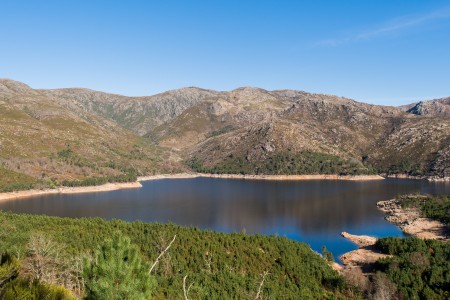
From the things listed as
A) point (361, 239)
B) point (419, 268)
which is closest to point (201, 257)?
point (419, 268)

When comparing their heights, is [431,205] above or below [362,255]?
above

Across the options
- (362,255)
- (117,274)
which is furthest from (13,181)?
(117,274)

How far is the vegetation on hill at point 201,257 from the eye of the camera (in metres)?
53.8

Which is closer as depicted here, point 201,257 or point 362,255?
point 201,257

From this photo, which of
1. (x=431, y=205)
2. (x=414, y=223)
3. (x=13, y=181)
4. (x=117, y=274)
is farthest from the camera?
(x=13, y=181)

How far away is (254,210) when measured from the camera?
15075 centimetres

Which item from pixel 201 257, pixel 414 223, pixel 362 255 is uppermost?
pixel 201 257

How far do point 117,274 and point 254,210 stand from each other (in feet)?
438

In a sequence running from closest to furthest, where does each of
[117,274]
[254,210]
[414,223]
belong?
1. [117,274]
2. [414,223]
3. [254,210]

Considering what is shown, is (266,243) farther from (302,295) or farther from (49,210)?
(49,210)

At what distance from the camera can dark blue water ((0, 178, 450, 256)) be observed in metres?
119

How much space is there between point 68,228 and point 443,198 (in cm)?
13409

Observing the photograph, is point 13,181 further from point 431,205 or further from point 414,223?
point 431,205

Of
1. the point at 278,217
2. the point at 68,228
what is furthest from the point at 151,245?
the point at 278,217
